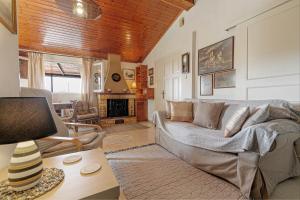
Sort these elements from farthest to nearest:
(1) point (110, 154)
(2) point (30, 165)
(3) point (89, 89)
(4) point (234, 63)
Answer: (3) point (89, 89) < (4) point (234, 63) < (1) point (110, 154) < (2) point (30, 165)

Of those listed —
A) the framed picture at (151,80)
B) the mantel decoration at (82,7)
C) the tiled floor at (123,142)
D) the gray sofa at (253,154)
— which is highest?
the mantel decoration at (82,7)

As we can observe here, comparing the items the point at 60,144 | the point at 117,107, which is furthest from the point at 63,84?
the point at 60,144

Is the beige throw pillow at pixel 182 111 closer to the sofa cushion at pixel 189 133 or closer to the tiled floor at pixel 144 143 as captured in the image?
the sofa cushion at pixel 189 133

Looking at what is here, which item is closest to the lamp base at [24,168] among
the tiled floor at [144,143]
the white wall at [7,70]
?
the white wall at [7,70]

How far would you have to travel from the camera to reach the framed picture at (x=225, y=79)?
2625mm

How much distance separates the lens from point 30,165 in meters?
0.79

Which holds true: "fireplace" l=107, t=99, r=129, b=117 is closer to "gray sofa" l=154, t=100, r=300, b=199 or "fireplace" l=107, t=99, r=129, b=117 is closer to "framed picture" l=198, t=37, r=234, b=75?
"framed picture" l=198, t=37, r=234, b=75

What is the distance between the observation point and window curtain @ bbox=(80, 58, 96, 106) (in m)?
4.89

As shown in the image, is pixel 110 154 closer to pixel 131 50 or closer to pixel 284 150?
pixel 284 150

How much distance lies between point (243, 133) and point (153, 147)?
168cm

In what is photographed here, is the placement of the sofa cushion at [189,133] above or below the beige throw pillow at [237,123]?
below

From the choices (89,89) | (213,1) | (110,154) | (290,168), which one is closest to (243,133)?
(290,168)

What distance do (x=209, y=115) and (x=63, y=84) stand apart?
4942 millimetres

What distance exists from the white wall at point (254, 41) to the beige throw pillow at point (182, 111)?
2.37 feet
